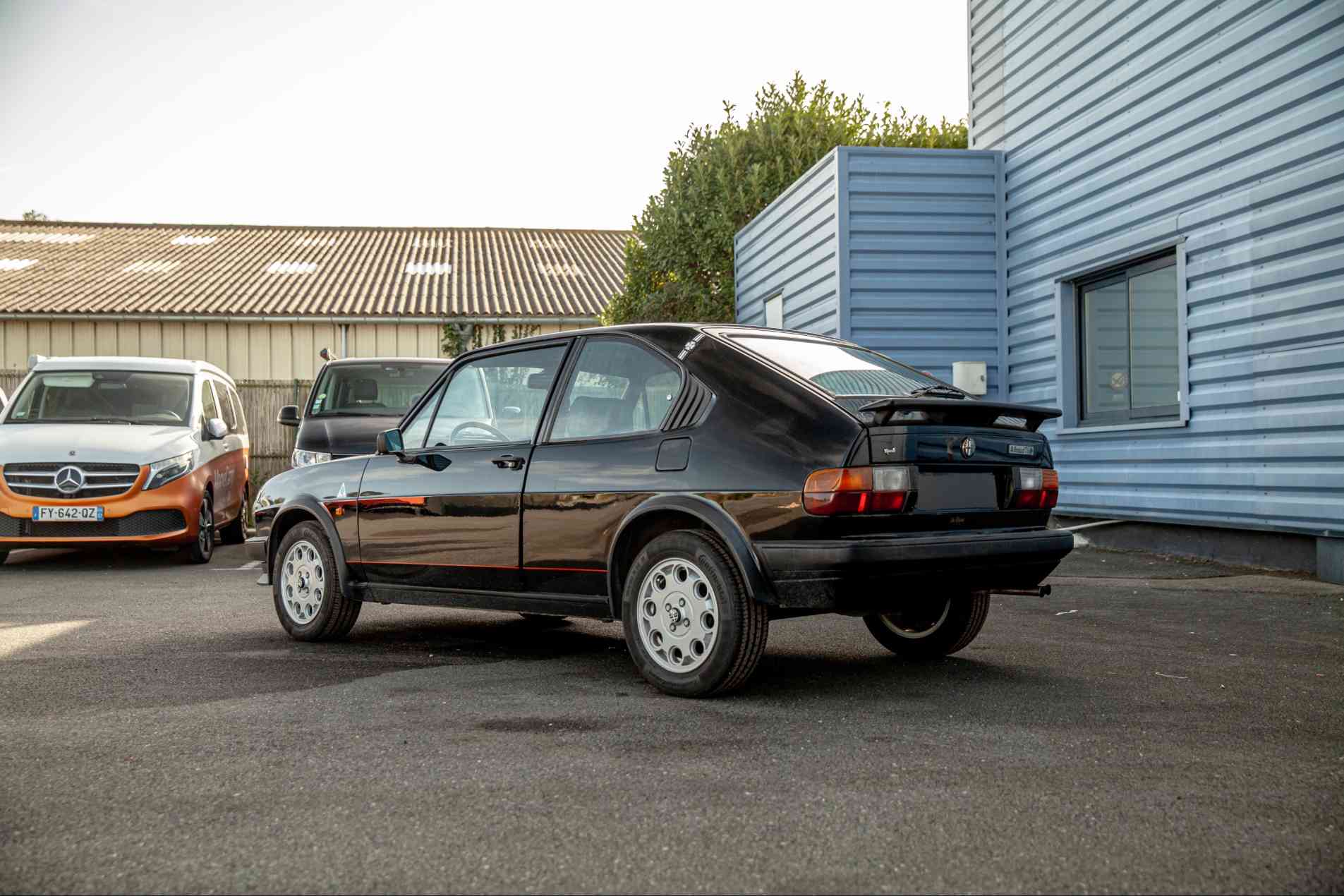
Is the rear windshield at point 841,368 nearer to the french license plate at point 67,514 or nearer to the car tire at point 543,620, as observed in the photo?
the car tire at point 543,620

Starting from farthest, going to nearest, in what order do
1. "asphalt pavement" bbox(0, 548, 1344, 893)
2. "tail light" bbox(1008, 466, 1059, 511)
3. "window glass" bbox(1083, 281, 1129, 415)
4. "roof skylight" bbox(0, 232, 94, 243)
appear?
"roof skylight" bbox(0, 232, 94, 243)
"window glass" bbox(1083, 281, 1129, 415)
"tail light" bbox(1008, 466, 1059, 511)
"asphalt pavement" bbox(0, 548, 1344, 893)

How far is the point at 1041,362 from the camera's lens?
11.4 metres

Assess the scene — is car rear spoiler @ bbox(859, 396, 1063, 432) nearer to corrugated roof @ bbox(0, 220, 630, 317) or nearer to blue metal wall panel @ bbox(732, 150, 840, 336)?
blue metal wall panel @ bbox(732, 150, 840, 336)

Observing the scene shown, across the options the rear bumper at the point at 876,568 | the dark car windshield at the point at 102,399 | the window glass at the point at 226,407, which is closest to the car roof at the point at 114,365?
the dark car windshield at the point at 102,399

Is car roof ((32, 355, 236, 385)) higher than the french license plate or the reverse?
higher

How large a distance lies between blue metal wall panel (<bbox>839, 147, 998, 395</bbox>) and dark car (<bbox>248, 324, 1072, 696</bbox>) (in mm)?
6772

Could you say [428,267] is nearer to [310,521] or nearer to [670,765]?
[310,521]

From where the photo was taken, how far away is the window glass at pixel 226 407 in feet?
42.5

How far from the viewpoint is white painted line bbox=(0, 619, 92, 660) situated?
621cm

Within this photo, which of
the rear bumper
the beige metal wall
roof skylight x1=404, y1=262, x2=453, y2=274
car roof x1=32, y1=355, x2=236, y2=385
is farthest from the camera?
roof skylight x1=404, y1=262, x2=453, y2=274

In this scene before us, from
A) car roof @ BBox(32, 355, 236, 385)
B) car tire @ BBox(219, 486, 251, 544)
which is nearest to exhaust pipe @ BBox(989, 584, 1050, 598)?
car roof @ BBox(32, 355, 236, 385)

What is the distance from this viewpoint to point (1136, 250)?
32.4 feet

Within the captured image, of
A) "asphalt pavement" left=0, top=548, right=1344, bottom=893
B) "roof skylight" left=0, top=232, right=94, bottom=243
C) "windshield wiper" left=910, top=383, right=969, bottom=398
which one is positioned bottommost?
"asphalt pavement" left=0, top=548, right=1344, bottom=893

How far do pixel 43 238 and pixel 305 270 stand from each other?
340 inches
